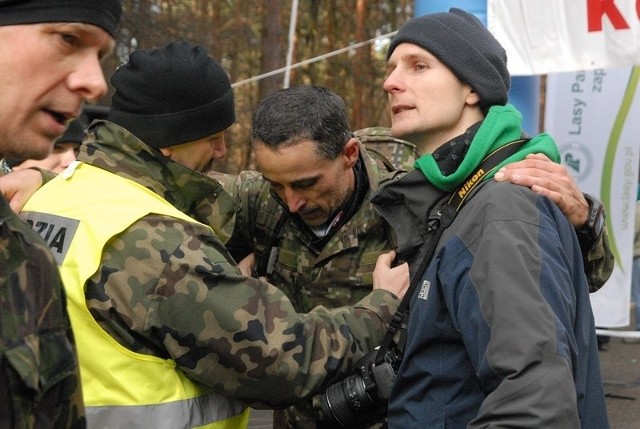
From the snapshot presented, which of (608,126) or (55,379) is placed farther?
(608,126)

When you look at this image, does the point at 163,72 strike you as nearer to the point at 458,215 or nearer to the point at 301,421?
the point at 458,215

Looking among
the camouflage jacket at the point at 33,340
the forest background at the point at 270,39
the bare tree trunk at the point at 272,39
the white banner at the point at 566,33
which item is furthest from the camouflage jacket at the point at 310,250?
the forest background at the point at 270,39

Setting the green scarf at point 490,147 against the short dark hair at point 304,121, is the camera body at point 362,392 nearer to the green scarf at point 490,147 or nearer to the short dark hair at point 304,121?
the green scarf at point 490,147

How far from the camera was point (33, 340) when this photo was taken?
1522mm

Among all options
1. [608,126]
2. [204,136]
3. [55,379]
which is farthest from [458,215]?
[608,126]

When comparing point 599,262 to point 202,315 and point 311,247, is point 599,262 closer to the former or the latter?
point 311,247

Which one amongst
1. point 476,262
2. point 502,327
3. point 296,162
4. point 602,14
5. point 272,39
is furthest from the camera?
point 272,39

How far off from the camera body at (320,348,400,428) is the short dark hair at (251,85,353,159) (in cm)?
75

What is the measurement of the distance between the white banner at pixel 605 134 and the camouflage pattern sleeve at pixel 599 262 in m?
4.28

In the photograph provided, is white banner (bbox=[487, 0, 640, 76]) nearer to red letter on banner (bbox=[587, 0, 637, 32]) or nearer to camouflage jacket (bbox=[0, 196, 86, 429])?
A: red letter on banner (bbox=[587, 0, 637, 32])

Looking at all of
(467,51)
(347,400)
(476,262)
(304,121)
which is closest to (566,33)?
(304,121)

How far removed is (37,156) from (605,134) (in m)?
5.79

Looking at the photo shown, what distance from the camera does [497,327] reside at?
73.2 inches

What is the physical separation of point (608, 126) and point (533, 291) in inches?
202
